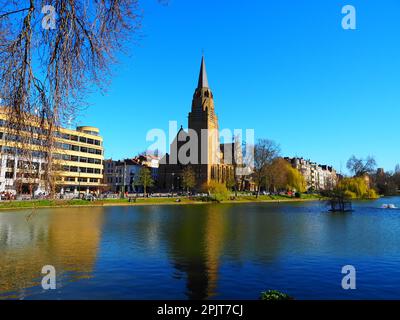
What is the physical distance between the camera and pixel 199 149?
150 metres

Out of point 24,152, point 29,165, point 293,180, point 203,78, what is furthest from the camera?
point 203,78

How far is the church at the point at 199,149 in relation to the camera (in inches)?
5714

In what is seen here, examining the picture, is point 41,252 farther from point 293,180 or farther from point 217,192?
point 293,180

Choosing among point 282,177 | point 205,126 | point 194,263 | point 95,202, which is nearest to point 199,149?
point 205,126

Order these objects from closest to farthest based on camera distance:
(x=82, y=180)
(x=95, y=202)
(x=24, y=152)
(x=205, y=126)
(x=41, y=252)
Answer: (x=24, y=152)
(x=41, y=252)
(x=95, y=202)
(x=82, y=180)
(x=205, y=126)

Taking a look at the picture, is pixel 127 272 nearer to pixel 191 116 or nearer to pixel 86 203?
pixel 86 203

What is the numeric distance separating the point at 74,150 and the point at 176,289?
97853 mm

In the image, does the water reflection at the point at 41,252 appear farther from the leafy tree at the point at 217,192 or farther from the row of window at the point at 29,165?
the leafy tree at the point at 217,192

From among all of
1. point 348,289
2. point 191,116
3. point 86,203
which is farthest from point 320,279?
point 191,116

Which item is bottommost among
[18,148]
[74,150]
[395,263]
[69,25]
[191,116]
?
[395,263]

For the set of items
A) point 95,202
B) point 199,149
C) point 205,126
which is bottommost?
point 95,202

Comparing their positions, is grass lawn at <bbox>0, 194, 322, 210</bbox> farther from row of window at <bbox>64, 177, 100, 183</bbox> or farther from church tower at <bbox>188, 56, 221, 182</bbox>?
church tower at <bbox>188, 56, 221, 182</bbox>

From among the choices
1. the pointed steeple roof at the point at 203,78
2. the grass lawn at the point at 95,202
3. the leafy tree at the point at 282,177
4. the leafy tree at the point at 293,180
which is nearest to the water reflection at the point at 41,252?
the grass lawn at the point at 95,202
